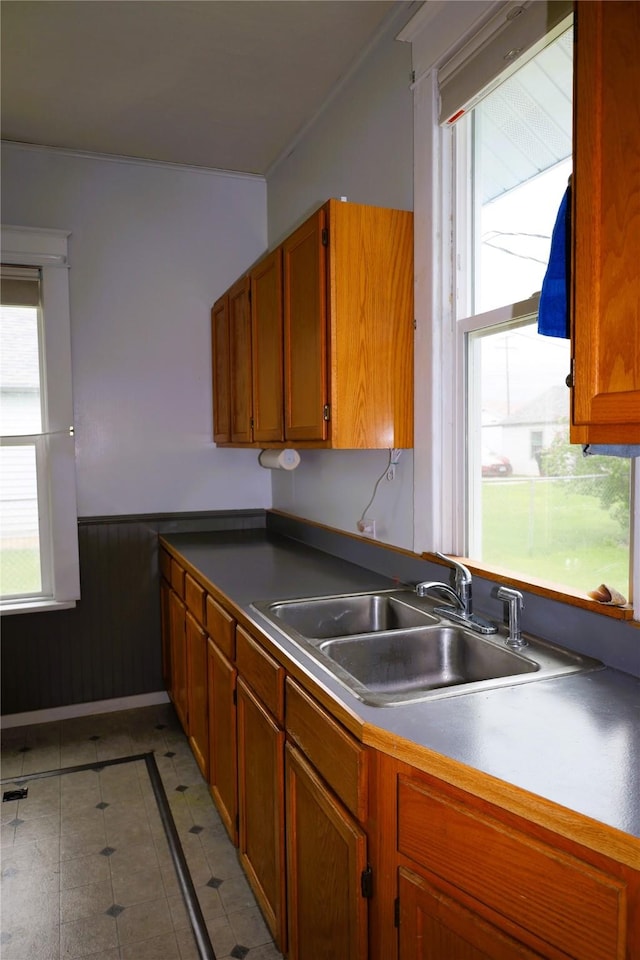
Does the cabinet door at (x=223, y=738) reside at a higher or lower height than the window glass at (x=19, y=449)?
lower

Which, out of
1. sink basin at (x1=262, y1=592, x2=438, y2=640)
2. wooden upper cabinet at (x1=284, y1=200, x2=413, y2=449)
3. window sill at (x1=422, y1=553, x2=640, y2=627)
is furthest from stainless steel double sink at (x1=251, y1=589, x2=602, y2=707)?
wooden upper cabinet at (x1=284, y1=200, x2=413, y2=449)

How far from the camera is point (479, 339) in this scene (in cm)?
201

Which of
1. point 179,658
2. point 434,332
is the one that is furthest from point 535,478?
point 179,658

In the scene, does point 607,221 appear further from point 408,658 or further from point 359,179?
point 359,179

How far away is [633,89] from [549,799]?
103 cm

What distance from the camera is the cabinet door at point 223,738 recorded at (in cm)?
207

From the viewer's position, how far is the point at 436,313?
204 cm

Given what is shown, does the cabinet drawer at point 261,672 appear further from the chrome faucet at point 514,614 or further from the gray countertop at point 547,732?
the chrome faucet at point 514,614

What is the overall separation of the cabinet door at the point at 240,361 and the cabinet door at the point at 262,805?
1.29 metres

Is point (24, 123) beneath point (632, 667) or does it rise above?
above

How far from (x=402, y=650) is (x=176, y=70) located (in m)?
2.34

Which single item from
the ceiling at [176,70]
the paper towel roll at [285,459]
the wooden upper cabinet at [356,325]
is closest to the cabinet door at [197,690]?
the paper towel roll at [285,459]

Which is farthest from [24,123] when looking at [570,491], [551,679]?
[551,679]

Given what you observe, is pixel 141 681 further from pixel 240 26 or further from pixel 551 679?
pixel 240 26
